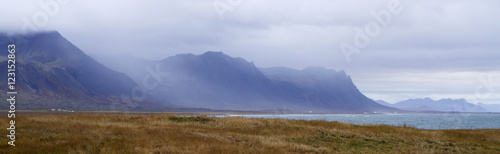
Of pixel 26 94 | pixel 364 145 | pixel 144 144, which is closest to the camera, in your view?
pixel 144 144

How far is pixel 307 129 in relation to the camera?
32.6 metres

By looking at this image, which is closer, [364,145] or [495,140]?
[364,145]

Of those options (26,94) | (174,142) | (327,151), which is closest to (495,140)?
(327,151)

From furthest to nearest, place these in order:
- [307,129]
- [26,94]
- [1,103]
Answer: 1. [26,94]
2. [1,103]
3. [307,129]

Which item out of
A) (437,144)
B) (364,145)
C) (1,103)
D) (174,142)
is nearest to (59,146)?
(174,142)

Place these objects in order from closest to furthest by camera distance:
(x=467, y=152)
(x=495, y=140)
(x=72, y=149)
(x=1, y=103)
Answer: (x=72, y=149), (x=467, y=152), (x=495, y=140), (x=1, y=103)

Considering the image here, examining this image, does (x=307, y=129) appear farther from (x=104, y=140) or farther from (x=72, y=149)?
(x=72, y=149)

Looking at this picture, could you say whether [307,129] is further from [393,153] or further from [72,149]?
[72,149]

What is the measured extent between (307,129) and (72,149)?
1810 cm

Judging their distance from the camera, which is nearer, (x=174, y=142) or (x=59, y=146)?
(x=59, y=146)

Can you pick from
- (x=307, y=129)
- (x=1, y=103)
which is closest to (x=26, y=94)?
(x=1, y=103)

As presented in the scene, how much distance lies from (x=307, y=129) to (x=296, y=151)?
11.0m

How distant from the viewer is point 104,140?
73.7 ft

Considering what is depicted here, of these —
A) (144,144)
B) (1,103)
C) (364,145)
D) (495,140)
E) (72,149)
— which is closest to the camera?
(72,149)
